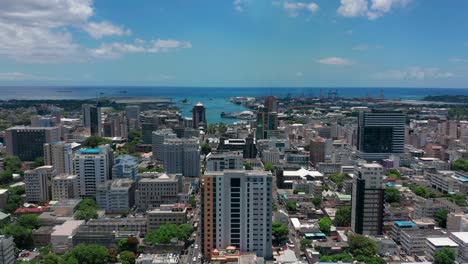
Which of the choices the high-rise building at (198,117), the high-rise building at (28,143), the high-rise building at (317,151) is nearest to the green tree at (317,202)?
the high-rise building at (317,151)

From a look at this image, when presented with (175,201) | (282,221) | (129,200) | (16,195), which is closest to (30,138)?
(16,195)

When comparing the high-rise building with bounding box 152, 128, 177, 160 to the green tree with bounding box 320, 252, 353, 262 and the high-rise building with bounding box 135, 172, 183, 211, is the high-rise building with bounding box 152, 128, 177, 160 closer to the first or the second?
the high-rise building with bounding box 135, 172, 183, 211

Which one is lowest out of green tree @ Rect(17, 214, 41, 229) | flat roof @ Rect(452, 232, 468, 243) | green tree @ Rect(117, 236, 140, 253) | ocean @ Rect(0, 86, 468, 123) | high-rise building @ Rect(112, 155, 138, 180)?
green tree @ Rect(117, 236, 140, 253)

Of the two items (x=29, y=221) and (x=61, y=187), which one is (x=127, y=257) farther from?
(x=61, y=187)

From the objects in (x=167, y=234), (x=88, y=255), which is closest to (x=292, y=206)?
(x=167, y=234)

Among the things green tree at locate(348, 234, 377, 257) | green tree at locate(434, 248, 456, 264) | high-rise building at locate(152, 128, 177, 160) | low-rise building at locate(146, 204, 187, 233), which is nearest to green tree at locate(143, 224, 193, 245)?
low-rise building at locate(146, 204, 187, 233)

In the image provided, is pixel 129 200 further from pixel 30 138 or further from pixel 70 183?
pixel 30 138

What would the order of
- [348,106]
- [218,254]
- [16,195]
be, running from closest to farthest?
1. [218,254]
2. [16,195]
3. [348,106]
